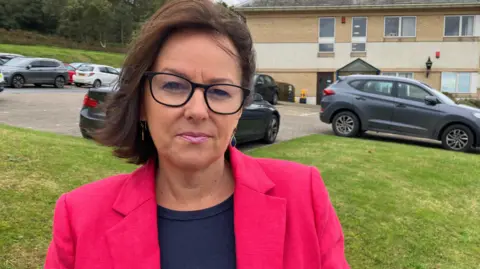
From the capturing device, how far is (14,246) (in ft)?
11.2

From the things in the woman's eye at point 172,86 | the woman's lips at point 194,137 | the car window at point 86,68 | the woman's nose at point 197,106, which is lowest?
the woman's lips at point 194,137

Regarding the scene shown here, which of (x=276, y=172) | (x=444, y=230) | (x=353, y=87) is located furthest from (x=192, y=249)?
(x=353, y=87)

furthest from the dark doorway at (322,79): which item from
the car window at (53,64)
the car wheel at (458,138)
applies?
the car wheel at (458,138)

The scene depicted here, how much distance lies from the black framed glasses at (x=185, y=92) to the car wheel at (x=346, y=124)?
35.6 feet

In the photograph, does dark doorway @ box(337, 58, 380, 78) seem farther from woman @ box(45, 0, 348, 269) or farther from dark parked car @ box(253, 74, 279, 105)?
woman @ box(45, 0, 348, 269)

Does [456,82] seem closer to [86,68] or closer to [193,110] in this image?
[86,68]

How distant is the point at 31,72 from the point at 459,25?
25.0 meters

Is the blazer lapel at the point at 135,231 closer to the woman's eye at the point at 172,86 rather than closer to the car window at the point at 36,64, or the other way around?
the woman's eye at the point at 172,86

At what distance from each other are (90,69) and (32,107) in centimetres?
1428

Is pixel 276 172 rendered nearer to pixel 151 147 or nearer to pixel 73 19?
pixel 151 147

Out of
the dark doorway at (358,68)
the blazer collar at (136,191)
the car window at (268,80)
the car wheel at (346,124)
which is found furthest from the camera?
the dark doorway at (358,68)

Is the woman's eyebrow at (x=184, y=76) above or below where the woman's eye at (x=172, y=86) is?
above

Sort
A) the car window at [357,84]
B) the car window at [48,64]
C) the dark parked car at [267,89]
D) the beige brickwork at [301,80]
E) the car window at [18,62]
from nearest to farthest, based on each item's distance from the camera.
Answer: the car window at [357,84], the dark parked car at [267,89], the car window at [18,62], the car window at [48,64], the beige brickwork at [301,80]

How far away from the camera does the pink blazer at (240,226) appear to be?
1526 millimetres
